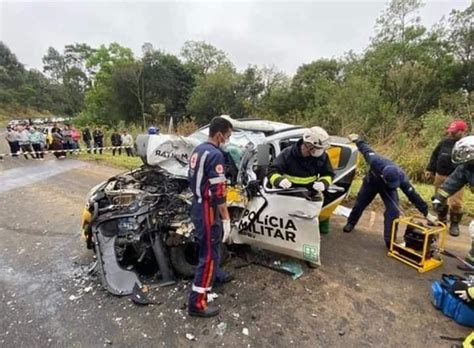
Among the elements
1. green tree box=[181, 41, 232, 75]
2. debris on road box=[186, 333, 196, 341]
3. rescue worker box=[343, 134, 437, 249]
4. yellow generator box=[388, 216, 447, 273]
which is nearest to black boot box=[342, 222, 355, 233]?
rescue worker box=[343, 134, 437, 249]

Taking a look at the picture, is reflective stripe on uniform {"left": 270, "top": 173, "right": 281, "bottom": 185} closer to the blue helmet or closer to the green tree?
the blue helmet

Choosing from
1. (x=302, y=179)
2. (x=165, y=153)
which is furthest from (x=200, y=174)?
(x=165, y=153)

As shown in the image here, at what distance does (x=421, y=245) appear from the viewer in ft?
11.3

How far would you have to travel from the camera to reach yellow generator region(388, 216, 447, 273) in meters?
3.35

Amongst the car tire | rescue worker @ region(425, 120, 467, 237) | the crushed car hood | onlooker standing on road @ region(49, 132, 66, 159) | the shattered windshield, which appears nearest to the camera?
the car tire

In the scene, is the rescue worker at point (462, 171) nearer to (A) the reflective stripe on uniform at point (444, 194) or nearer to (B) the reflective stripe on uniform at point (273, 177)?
(A) the reflective stripe on uniform at point (444, 194)

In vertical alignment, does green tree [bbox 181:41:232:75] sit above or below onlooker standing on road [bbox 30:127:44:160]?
above

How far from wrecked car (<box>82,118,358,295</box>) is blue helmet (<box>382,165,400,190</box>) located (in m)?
0.69

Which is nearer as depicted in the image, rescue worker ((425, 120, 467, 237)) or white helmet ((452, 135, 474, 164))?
white helmet ((452, 135, 474, 164))

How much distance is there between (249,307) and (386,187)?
95.4 inches

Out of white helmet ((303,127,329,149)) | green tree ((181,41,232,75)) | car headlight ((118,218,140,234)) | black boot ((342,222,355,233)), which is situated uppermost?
green tree ((181,41,232,75))

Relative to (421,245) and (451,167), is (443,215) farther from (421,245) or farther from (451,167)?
(421,245)

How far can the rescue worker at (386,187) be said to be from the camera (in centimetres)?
356

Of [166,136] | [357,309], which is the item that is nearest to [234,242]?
[357,309]
